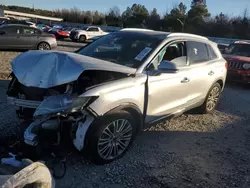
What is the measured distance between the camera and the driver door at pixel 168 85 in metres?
4.16

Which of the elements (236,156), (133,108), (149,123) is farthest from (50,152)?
(236,156)

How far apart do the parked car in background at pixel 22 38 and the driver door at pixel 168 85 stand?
11879mm

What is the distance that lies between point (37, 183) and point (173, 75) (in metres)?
2.79

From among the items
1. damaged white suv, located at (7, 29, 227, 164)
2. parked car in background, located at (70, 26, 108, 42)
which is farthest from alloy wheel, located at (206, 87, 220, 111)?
parked car in background, located at (70, 26, 108, 42)

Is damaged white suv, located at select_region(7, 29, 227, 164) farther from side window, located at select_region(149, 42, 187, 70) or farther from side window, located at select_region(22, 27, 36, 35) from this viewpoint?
side window, located at select_region(22, 27, 36, 35)

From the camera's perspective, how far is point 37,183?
2414mm

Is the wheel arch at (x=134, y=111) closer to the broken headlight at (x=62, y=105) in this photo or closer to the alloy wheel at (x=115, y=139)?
the alloy wheel at (x=115, y=139)

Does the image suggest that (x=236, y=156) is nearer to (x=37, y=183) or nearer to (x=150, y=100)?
(x=150, y=100)

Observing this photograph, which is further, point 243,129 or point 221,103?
point 221,103

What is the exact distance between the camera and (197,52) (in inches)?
210

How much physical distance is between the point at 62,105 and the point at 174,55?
231 cm

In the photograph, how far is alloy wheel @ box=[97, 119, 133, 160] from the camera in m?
3.64

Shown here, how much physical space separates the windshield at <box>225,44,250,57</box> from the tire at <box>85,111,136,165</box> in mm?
8419

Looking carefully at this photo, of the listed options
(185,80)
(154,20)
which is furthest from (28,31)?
(154,20)
